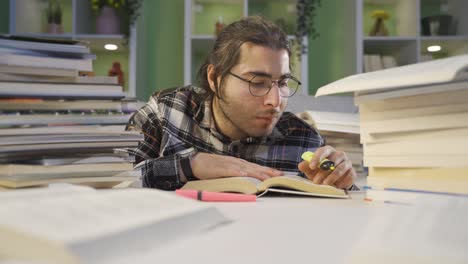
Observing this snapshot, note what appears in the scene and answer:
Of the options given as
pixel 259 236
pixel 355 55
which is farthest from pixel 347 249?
pixel 355 55

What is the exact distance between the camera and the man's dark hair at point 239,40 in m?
1.56

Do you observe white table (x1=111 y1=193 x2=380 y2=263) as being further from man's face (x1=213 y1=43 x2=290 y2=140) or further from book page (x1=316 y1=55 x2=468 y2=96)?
man's face (x1=213 y1=43 x2=290 y2=140)

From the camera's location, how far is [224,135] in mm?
1651

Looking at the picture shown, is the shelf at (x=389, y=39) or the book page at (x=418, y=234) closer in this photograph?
the book page at (x=418, y=234)

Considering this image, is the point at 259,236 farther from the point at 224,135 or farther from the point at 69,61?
the point at 224,135

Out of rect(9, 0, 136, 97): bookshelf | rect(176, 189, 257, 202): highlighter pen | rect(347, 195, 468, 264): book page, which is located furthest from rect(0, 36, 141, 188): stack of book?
rect(9, 0, 136, 97): bookshelf

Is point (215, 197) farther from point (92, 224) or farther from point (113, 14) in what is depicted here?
point (113, 14)

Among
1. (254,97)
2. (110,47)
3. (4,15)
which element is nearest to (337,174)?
(254,97)

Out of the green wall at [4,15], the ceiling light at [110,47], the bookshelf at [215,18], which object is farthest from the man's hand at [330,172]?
the green wall at [4,15]

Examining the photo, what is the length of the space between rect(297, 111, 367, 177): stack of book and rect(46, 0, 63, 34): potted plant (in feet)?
6.56

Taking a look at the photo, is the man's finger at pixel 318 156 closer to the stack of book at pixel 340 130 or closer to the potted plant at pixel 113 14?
the stack of book at pixel 340 130

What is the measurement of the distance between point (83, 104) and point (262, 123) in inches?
32.1

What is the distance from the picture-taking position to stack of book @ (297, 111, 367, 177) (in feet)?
5.85

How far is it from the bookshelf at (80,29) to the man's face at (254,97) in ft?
5.60
